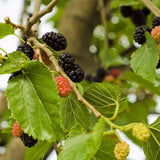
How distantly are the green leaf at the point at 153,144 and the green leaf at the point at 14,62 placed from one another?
353 millimetres

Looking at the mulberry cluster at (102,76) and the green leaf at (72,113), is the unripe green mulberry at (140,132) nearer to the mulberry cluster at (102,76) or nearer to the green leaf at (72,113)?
the green leaf at (72,113)

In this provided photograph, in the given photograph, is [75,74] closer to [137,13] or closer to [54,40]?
[54,40]

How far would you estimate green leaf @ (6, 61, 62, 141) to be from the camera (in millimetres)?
675

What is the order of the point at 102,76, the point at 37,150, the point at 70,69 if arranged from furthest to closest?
1. the point at 102,76
2. the point at 37,150
3. the point at 70,69

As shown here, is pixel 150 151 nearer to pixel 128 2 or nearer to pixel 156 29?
pixel 156 29

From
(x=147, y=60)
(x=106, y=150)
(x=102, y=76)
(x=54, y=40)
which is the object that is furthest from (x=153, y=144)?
(x=102, y=76)

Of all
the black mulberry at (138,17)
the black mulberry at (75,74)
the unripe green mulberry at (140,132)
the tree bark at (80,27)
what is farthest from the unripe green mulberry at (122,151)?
the tree bark at (80,27)

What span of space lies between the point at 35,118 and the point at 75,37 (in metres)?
1.23

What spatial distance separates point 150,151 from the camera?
0.78 metres

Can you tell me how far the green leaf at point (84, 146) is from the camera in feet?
1.83

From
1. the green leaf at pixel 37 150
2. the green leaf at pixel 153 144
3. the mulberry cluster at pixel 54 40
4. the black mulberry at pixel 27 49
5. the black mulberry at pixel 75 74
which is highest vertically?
the black mulberry at pixel 27 49

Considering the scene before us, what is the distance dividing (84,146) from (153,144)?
0.91ft

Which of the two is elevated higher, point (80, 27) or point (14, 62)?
point (14, 62)

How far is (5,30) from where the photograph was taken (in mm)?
792
